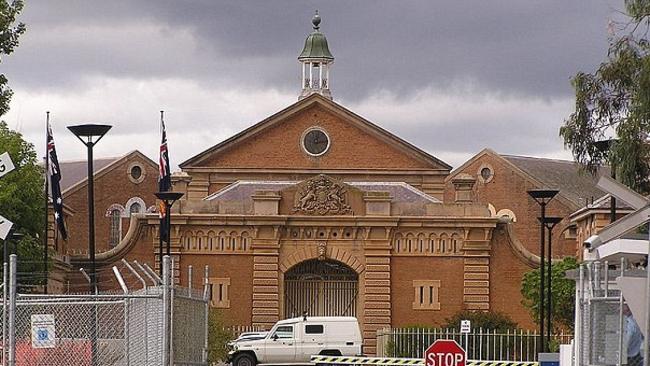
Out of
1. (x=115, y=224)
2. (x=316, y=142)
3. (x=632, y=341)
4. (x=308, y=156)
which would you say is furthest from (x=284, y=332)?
(x=115, y=224)

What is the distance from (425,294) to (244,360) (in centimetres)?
1666

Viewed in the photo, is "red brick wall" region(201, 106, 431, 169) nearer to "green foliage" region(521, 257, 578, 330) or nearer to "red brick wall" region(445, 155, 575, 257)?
"green foliage" region(521, 257, 578, 330)

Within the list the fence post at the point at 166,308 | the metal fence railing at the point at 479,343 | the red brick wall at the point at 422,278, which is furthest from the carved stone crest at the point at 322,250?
the fence post at the point at 166,308

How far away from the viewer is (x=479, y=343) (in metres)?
60.5

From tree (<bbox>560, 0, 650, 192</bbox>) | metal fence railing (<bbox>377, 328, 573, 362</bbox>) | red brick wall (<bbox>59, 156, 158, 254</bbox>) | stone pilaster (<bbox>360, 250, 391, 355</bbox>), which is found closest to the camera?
tree (<bbox>560, 0, 650, 192</bbox>)

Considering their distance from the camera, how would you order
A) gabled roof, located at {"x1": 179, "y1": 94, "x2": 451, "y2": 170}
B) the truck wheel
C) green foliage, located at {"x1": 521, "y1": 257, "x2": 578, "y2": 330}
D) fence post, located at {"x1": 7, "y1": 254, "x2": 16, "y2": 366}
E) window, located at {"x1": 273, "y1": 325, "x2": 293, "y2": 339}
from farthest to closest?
gabled roof, located at {"x1": 179, "y1": 94, "x2": 451, "y2": 170} < green foliage, located at {"x1": 521, "y1": 257, "x2": 578, "y2": 330} < window, located at {"x1": 273, "y1": 325, "x2": 293, "y2": 339} < the truck wheel < fence post, located at {"x1": 7, "y1": 254, "x2": 16, "y2": 366}

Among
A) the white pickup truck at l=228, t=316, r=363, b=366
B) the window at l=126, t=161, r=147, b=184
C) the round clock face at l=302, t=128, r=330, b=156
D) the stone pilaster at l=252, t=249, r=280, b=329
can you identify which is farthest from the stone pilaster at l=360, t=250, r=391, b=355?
the window at l=126, t=161, r=147, b=184

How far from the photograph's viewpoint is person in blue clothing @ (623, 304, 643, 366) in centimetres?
1784

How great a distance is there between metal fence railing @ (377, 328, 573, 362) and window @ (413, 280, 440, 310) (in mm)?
7534

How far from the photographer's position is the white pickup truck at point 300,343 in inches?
2218

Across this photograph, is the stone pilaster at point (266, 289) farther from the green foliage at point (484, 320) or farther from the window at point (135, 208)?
the window at point (135, 208)

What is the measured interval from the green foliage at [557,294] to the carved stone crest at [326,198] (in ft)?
28.2

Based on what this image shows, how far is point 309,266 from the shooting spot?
238 feet

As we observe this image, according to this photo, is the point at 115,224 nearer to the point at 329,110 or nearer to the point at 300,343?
the point at 329,110
